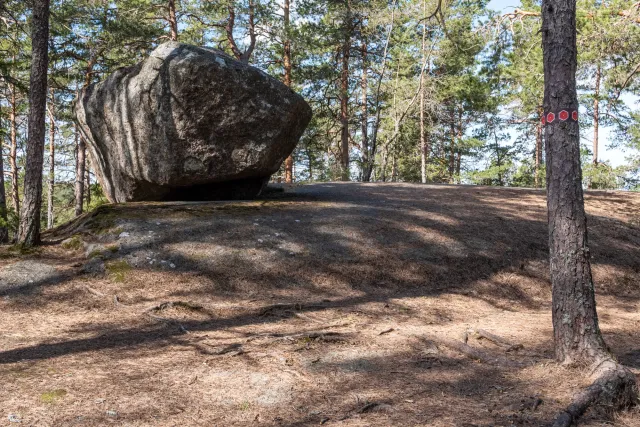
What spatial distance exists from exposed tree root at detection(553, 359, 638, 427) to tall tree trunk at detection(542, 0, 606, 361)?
15.5 inches

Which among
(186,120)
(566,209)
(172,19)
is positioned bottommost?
(566,209)

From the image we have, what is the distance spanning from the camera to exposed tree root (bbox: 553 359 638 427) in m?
3.79

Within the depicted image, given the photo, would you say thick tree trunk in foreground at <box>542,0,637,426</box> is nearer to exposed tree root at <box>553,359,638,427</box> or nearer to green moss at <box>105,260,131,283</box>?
exposed tree root at <box>553,359,638,427</box>

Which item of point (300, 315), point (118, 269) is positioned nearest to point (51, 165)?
point (118, 269)

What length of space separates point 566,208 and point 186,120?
7.30 meters

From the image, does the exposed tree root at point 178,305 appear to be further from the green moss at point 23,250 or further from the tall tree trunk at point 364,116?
the tall tree trunk at point 364,116

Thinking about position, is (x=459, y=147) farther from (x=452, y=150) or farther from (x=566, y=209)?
(x=566, y=209)

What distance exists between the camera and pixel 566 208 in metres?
4.64

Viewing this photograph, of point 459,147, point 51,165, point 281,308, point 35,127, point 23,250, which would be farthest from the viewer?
point 459,147

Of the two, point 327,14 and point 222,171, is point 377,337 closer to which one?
point 222,171

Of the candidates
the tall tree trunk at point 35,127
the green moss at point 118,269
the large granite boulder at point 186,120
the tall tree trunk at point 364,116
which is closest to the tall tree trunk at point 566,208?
the green moss at point 118,269

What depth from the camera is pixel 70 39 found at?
19.3 metres

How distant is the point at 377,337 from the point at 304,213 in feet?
15.6

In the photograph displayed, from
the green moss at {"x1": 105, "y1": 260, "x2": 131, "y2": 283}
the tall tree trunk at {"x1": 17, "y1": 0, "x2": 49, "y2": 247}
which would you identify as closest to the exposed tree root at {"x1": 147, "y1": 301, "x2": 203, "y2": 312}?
the green moss at {"x1": 105, "y1": 260, "x2": 131, "y2": 283}
